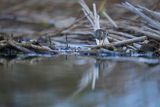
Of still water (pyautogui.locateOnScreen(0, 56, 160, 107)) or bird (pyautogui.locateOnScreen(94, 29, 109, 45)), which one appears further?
bird (pyautogui.locateOnScreen(94, 29, 109, 45))

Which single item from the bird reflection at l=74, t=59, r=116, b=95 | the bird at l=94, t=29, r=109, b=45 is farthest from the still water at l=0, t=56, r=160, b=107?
the bird at l=94, t=29, r=109, b=45

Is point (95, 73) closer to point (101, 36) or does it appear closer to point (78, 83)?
point (78, 83)

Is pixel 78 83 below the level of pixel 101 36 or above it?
below

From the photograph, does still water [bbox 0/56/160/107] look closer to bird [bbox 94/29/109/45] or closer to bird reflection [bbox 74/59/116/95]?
bird reflection [bbox 74/59/116/95]

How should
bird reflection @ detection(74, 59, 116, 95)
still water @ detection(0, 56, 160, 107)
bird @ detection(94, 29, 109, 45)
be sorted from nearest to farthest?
still water @ detection(0, 56, 160, 107) < bird reflection @ detection(74, 59, 116, 95) < bird @ detection(94, 29, 109, 45)

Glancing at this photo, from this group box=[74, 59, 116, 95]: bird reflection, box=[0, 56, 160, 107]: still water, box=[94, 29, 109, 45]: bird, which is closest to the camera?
box=[0, 56, 160, 107]: still water

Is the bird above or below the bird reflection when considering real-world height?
above

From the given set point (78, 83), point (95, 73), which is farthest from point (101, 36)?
point (78, 83)

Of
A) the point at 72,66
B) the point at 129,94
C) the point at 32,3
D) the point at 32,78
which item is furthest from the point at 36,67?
the point at 32,3

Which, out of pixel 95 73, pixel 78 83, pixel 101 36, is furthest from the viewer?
pixel 101 36
